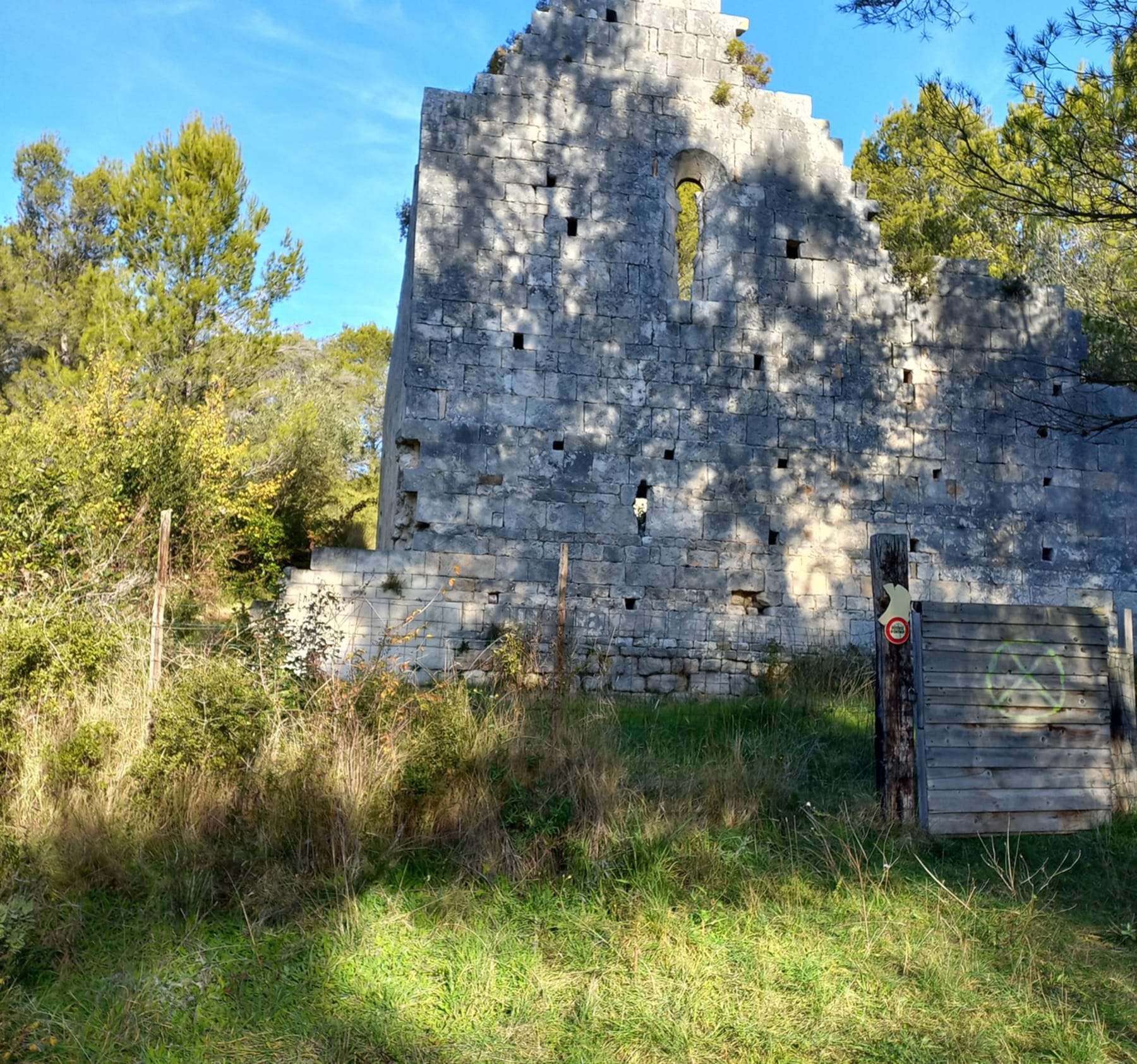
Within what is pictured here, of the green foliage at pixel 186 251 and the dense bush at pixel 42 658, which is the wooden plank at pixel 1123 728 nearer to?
the dense bush at pixel 42 658

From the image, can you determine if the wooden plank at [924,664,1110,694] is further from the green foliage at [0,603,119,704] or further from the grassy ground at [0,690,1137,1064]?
the green foliage at [0,603,119,704]

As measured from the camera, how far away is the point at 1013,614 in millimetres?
7316

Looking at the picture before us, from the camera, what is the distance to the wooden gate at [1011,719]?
6828 mm

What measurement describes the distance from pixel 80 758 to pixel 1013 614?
6423 mm

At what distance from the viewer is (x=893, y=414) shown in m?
11.9

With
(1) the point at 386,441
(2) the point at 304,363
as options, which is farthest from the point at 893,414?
(2) the point at 304,363

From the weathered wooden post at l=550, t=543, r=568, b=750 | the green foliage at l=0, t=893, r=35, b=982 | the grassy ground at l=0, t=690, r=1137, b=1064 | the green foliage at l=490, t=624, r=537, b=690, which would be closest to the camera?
the grassy ground at l=0, t=690, r=1137, b=1064

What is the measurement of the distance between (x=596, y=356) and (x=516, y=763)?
585cm

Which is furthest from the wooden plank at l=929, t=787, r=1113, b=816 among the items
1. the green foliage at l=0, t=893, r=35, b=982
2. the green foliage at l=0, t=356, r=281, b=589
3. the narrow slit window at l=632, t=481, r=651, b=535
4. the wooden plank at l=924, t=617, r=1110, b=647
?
the green foliage at l=0, t=356, r=281, b=589

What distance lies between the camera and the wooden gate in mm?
6828

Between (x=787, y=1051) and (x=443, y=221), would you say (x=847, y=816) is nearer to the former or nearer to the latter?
(x=787, y=1051)

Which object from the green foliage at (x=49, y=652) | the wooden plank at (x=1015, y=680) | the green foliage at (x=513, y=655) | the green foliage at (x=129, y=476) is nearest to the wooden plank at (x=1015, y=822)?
the wooden plank at (x=1015, y=680)

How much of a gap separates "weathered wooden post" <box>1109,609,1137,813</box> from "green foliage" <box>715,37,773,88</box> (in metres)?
8.04

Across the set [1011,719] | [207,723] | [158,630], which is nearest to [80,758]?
[207,723]
